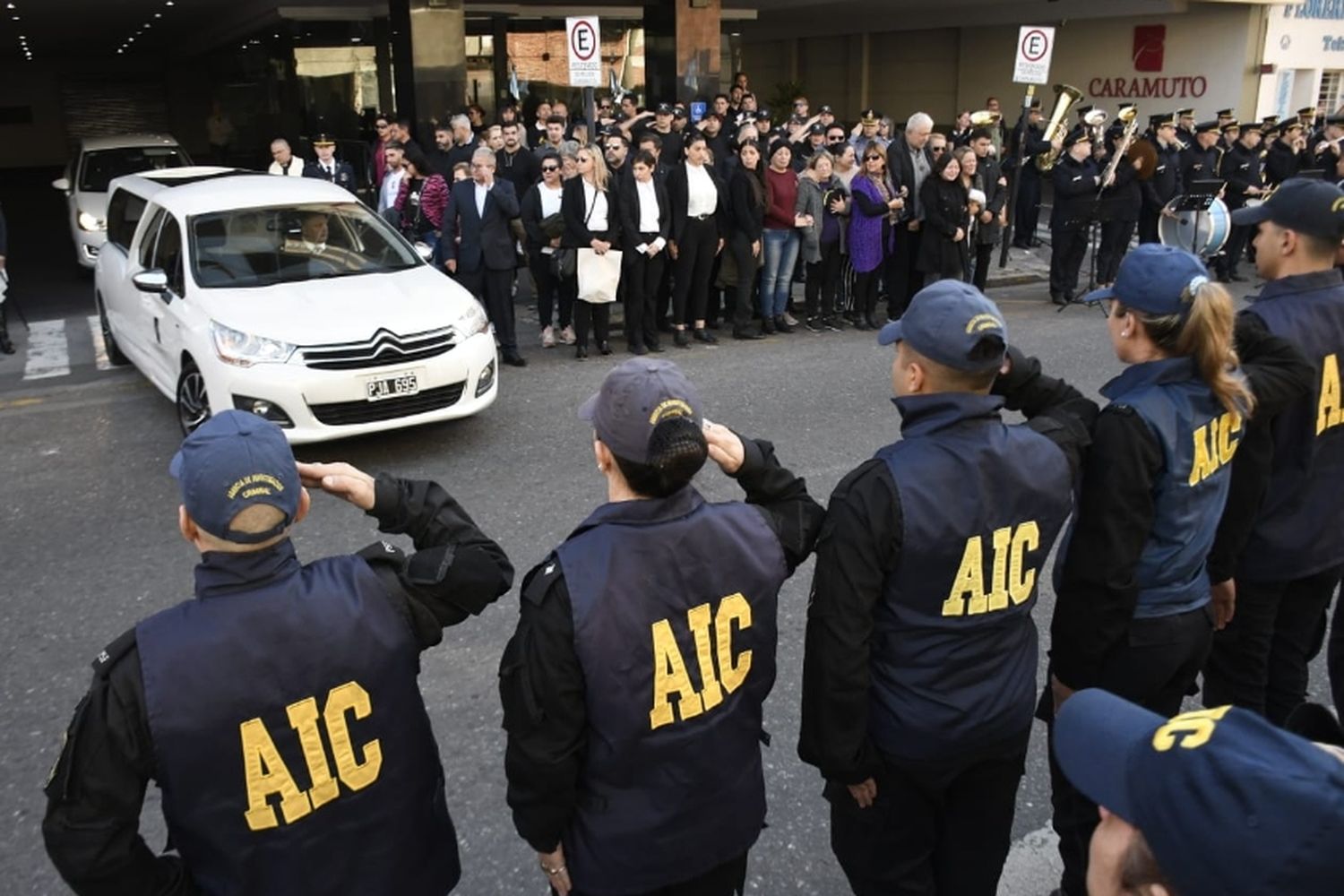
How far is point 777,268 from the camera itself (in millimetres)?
10758

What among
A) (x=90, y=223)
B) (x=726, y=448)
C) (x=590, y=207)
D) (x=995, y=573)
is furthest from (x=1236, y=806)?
(x=90, y=223)

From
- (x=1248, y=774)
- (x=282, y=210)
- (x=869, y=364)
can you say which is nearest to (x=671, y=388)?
(x=1248, y=774)

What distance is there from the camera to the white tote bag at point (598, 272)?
9461mm

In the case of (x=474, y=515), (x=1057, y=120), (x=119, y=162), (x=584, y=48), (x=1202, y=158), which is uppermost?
(x=584, y=48)

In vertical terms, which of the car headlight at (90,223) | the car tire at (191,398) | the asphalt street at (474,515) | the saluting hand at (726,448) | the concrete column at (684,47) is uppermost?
the concrete column at (684,47)

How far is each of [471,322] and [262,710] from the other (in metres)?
5.56

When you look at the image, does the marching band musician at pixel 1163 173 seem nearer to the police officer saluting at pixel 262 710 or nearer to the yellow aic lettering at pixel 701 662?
the yellow aic lettering at pixel 701 662

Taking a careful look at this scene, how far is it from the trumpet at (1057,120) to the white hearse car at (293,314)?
927 centimetres

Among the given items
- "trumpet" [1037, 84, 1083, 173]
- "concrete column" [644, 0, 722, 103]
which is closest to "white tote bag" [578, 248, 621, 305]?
"trumpet" [1037, 84, 1083, 173]

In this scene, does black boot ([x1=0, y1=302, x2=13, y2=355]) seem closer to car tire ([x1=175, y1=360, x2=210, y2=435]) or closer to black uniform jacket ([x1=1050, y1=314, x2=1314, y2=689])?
car tire ([x1=175, y1=360, x2=210, y2=435])

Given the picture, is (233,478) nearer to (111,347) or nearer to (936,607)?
(936,607)

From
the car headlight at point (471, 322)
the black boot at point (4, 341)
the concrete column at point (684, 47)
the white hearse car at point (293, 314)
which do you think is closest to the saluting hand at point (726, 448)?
the white hearse car at point (293, 314)

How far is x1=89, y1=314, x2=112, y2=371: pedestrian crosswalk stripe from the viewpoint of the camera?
31.9 feet

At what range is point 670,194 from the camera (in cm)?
1002
